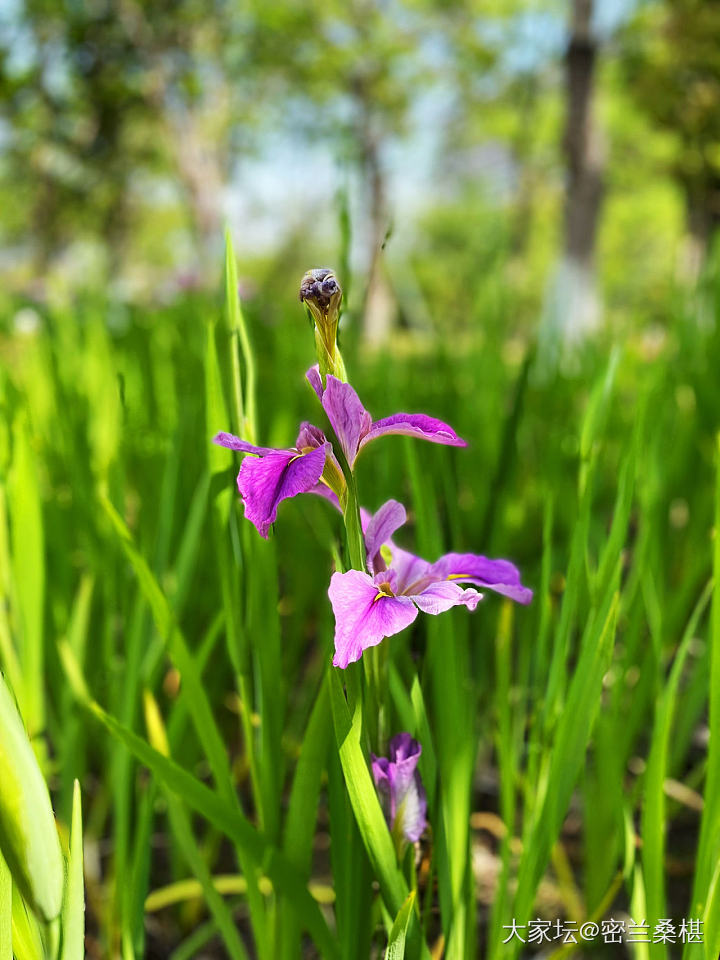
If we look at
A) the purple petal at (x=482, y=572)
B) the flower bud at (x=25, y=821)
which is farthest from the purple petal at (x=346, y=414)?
the flower bud at (x=25, y=821)

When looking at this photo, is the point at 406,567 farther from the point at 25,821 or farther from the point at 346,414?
the point at 25,821

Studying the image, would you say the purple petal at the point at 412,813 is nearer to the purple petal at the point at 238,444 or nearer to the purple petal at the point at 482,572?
the purple petal at the point at 482,572

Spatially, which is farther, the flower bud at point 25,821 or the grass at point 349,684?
the grass at point 349,684

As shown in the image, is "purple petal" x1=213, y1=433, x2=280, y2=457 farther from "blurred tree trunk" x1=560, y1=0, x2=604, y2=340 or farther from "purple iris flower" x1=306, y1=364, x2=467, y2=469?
"blurred tree trunk" x1=560, y1=0, x2=604, y2=340

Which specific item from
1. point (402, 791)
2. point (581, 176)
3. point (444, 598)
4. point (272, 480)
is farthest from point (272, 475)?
point (581, 176)

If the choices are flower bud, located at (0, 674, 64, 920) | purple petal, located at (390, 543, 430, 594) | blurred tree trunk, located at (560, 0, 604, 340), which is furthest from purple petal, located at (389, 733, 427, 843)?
blurred tree trunk, located at (560, 0, 604, 340)
